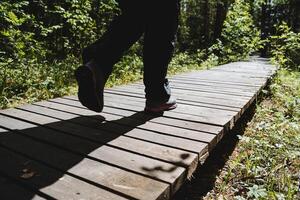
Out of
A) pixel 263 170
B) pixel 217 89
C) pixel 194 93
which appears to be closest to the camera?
pixel 263 170

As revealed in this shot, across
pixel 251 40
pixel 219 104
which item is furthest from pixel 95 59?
pixel 251 40

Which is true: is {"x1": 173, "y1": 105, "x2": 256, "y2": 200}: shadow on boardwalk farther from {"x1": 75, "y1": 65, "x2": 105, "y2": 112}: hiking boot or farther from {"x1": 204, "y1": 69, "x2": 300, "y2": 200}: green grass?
{"x1": 75, "y1": 65, "x2": 105, "y2": 112}: hiking boot

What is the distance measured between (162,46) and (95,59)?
0.60m

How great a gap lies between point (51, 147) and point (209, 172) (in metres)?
1.44

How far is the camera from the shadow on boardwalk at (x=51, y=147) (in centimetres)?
153

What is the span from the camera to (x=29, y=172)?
159cm

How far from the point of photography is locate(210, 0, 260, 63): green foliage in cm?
944

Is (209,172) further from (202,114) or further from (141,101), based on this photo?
(141,101)

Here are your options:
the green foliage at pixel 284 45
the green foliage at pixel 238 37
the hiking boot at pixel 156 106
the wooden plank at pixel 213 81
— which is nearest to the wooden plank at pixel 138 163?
the hiking boot at pixel 156 106

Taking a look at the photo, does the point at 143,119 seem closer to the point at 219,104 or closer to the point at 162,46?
the point at 162,46

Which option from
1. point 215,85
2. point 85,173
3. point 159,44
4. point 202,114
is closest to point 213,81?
point 215,85

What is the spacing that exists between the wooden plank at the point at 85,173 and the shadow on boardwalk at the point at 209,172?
29.1 inches

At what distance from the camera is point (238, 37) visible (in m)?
9.68

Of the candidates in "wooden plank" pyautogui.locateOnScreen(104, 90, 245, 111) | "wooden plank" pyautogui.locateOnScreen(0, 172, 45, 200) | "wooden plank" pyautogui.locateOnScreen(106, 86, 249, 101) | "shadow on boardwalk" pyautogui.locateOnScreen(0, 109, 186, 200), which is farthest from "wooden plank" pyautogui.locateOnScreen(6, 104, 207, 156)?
"wooden plank" pyautogui.locateOnScreen(106, 86, 249, 101)
